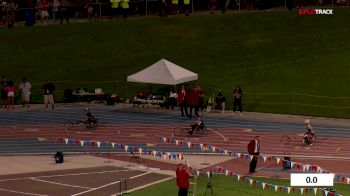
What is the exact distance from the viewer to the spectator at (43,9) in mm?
60562

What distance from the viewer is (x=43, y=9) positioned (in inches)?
2403

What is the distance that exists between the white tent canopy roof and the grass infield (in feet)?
11.3

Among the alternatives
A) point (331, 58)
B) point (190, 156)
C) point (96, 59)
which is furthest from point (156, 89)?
point (190, 156)

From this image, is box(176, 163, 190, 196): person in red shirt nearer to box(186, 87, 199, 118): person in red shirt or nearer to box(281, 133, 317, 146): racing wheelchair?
box(281, 133, 317, 146): racing wheelchair

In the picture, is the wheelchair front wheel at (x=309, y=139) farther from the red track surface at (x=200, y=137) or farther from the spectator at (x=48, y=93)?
the spectator at (x=48, y=93)

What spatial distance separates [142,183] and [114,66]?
24996mm

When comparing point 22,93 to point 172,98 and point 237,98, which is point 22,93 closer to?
point 172,98

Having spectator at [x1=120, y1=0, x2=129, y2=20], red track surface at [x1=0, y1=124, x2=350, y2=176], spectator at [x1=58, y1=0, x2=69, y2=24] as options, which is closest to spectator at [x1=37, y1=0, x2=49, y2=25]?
spectator at [x1=58, y1=0, x2=69, y2=24]

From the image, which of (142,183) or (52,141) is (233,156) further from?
(52,141)

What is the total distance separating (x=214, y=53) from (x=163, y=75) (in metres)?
11.3

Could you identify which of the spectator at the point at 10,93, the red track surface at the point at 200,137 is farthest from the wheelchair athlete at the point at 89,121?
the spectator at the point at 10,93

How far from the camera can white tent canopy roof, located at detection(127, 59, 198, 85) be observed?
44.9m

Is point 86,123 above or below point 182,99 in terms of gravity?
below

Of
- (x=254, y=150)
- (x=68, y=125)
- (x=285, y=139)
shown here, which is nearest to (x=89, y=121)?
(x=68, y=125)
